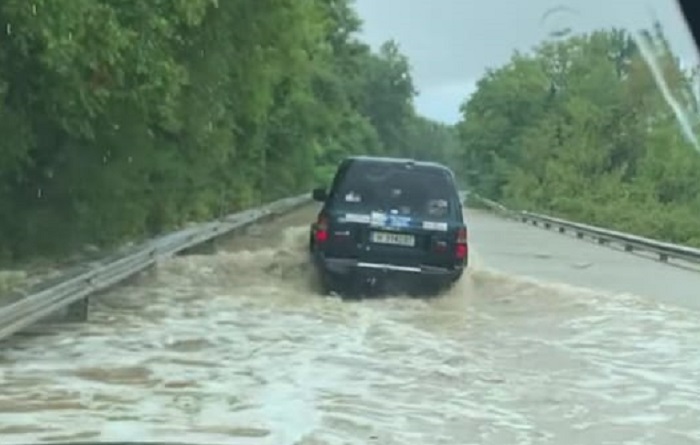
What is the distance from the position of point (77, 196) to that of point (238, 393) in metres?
11.4

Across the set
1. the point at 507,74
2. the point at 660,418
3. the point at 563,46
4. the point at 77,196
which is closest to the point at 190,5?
the point at 77,196

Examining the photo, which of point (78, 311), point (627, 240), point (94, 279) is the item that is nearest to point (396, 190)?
point (94, 279)

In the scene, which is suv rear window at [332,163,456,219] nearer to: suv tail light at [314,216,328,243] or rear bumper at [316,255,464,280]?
suv tail light at [314,216,328,243]

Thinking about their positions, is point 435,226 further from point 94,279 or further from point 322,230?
point 94,279

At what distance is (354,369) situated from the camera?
13.9m

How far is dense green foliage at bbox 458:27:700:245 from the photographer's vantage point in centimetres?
6028

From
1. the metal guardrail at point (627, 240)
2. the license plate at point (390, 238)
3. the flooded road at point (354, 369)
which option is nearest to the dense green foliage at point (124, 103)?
the flooded road at point (354, 369)

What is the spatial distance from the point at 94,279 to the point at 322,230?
4306 millimetres

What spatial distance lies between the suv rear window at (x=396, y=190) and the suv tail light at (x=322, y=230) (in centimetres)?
29

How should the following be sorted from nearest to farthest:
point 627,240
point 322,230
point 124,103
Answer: point 124,103 < point 322,230 < point 627,240

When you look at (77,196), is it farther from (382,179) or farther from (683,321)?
(683,321)

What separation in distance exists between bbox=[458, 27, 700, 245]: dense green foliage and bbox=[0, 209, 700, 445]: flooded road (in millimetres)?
16820

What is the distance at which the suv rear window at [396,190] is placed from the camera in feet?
69.6

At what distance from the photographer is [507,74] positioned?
11256 cm
